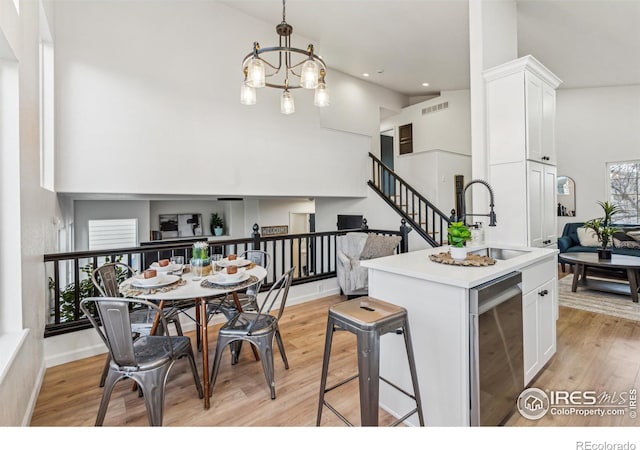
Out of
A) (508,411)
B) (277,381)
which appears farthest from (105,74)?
(508,411)

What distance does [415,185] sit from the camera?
6.84m

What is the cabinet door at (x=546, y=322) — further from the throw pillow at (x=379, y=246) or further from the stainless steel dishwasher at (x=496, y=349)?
the throw pillow at (x=379, y=246)

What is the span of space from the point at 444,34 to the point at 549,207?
3.25 meters

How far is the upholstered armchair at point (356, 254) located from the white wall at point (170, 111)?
1188 mm

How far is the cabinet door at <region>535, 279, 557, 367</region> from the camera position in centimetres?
222

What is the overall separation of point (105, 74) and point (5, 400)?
318cm

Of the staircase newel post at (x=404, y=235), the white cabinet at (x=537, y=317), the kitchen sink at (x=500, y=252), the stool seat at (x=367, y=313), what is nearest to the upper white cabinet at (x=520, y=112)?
the kitchen sink at (x=500, y=252)

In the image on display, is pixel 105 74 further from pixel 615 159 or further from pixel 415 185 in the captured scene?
pixel 615 159

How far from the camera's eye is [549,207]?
3373 mm

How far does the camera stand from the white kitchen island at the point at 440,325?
5.20 ft

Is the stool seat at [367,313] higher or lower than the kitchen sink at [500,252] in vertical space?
lower

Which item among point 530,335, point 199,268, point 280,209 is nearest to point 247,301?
point 199,268

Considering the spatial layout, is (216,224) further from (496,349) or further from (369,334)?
(496,349)
